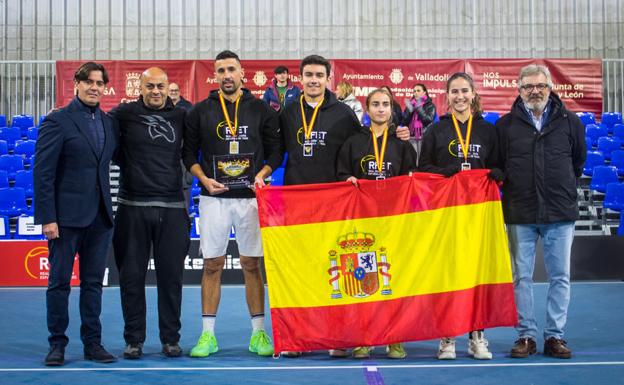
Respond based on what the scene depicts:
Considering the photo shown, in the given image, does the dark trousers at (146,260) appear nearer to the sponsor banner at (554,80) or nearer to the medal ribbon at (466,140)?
the medal ribbon at (466,140)

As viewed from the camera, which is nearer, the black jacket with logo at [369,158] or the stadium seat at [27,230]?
the black jacket with logo at [369,158]

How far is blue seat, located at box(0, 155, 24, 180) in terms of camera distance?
13.0 m

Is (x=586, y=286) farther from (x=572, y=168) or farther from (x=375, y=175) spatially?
(x=375, y=175)

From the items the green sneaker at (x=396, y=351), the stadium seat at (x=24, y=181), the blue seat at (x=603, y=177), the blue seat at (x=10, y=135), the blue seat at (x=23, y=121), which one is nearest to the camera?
the green sneaker at (x=396, y=351)

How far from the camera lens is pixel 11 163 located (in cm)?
1300

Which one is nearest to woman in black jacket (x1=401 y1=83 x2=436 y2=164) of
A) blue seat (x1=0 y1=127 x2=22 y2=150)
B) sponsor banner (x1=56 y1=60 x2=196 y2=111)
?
sponsor banner (x1=56 y1=60 x2=196 y2=111)

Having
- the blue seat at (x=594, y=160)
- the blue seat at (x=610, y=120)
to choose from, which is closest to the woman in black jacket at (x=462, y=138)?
the blue seat at (x=594, y=160)

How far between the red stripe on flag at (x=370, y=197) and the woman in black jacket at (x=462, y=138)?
0.33 feet

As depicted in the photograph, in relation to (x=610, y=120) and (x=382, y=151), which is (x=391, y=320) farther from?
(x=610, y=120)

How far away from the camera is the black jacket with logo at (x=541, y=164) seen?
5.25 meters

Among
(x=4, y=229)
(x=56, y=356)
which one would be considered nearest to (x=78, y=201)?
(x=56, y=356)

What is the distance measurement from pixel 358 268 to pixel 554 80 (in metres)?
10.8

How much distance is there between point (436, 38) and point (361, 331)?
1231 centimetres

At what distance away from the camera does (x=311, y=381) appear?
4508mm
